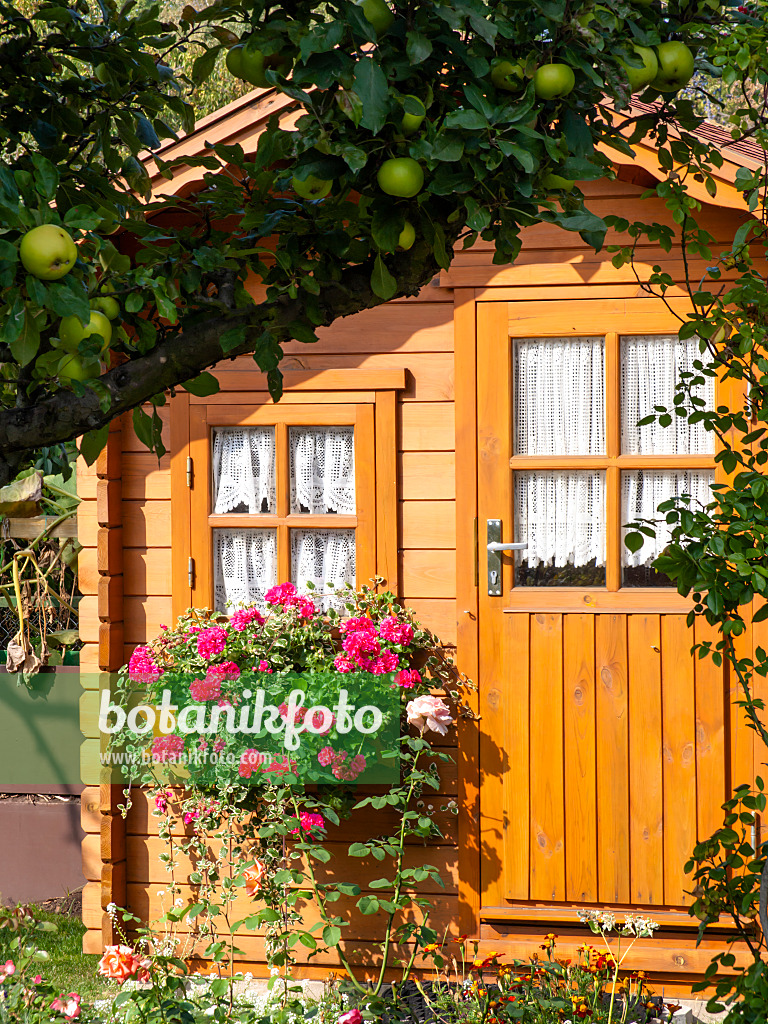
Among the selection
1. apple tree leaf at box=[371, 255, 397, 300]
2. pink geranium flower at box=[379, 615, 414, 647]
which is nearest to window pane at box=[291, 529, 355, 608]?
pink geranium flower at box=[379, 615, 414, 647]

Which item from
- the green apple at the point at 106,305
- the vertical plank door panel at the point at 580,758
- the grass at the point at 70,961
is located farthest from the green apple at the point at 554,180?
the grass at the point at 70,961

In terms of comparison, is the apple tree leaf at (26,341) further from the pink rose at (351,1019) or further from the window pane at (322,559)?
the window pane at (322,559)

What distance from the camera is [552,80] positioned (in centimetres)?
103

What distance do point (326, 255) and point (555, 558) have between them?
8.73ft

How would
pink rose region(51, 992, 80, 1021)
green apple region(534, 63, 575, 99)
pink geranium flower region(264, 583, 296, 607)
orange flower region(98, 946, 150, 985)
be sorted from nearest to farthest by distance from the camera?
1. green apple region(534, 63, 575, 99)
2. pink rose region(51, 992, 80, 1021)
3. orange flower region(98, 946, 150, 985)
4. pink geranium flower region(264, 583, 296, 607)

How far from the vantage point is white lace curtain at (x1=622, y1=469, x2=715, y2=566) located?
11.9 feet

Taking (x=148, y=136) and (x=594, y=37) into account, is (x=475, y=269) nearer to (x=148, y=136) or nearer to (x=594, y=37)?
(x=148, y=136)

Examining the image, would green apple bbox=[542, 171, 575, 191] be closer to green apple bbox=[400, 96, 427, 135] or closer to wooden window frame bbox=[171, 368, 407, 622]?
green apple bbox=[400, 96, 427, 135]

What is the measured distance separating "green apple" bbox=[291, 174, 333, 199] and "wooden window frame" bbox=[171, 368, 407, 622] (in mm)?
2648

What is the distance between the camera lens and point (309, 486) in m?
3.90

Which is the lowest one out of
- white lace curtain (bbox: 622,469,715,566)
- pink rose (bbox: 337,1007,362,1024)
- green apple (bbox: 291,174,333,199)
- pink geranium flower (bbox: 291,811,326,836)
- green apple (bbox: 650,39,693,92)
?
pink rose (bbox: 337,1007,362,1024)

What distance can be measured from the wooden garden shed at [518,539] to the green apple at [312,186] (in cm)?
258

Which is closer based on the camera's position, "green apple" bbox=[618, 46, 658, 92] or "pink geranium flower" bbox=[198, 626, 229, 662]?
"green apple" bbox=[618, 46, 658, 92]

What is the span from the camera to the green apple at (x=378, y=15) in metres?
0.99
